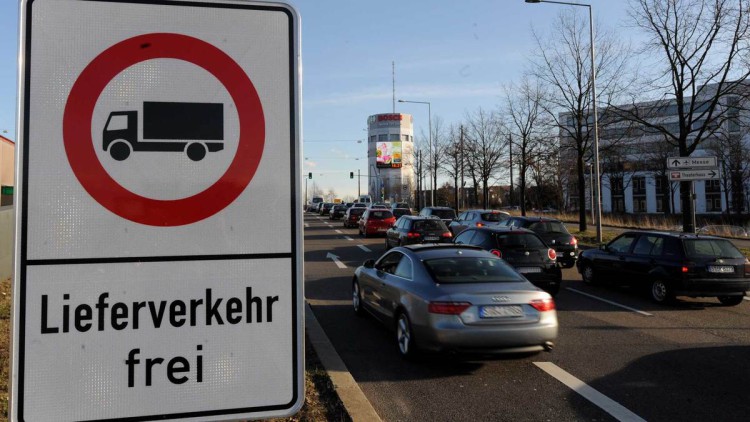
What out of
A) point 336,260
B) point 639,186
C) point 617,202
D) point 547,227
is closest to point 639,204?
point 639,186

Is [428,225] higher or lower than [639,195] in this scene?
lower

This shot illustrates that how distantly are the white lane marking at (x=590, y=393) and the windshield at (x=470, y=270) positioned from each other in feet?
4.18

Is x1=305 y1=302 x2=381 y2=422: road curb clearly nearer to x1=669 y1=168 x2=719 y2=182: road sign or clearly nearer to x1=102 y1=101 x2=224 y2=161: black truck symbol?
x1=102 y1=101 x2=224 y2=161: black truck symbol

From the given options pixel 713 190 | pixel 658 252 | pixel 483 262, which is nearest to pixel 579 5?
pixel 658 252

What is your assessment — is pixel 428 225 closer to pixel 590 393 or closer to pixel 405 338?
pixel 405 338

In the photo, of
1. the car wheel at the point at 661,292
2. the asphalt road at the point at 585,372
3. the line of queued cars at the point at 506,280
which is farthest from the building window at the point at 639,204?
the asphalt road at the point at 585,372

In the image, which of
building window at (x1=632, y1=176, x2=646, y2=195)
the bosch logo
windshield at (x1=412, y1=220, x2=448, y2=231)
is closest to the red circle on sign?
windshield at (x1=412, y1=220, x2=448, y2=231)

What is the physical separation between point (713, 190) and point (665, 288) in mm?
86694

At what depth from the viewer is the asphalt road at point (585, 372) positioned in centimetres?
534

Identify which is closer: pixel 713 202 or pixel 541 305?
pixel 541 305

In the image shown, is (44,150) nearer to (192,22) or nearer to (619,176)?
(192,22)

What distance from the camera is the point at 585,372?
6.55 m

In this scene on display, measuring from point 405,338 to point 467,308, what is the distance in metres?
1.03

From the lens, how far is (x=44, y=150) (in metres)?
1.42
